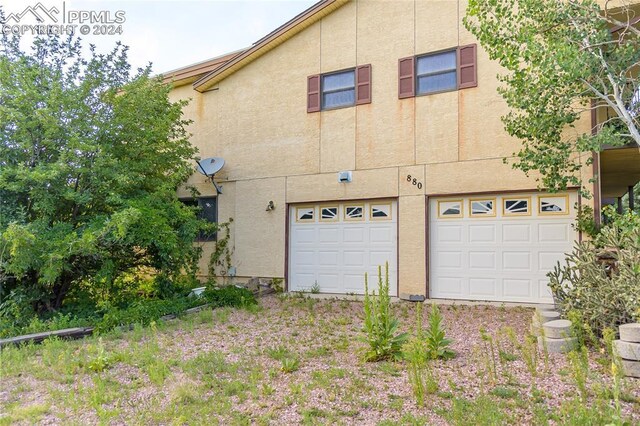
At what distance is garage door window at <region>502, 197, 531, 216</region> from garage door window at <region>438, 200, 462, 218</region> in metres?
0.87

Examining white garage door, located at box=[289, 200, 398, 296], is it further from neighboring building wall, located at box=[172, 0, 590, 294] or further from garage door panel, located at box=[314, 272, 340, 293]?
neighboring building wall, located at box=[172, 0, 590, 294]

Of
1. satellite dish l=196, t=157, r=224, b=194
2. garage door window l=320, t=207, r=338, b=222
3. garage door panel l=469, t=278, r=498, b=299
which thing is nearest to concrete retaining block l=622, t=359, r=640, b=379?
garage door panel l=469, t=278, r=498, b=299

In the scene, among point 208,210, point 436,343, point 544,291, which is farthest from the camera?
point 208,210

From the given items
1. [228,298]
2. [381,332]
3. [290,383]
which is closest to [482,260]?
[381,332]

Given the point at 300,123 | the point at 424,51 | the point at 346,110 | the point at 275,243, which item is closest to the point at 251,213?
the point at 275,243

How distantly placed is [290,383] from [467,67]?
7464 millimetres

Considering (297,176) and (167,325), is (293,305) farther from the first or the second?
(297,176)

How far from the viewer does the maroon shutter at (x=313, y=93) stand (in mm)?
10594

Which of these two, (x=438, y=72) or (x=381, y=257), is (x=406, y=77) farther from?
(x=381, y=257)

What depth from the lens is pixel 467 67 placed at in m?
9.00

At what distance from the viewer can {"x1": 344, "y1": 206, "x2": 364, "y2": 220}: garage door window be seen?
1011cm

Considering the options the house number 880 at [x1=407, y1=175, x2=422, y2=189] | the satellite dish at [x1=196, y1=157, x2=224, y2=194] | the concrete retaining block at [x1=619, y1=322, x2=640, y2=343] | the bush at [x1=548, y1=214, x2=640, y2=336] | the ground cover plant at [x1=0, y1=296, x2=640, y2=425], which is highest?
the satellite dish at [x1=196, y1=157, x2=224, y2=194]

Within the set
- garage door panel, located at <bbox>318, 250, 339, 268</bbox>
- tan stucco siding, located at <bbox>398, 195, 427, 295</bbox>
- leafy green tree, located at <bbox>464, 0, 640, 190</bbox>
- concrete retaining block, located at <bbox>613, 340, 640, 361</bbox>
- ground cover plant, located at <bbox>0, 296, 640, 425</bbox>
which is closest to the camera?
ground cover plant, located at <bbox>0, 296, 640, 425</bbox>

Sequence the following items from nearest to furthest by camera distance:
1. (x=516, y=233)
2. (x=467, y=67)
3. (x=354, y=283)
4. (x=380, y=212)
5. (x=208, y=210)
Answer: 1. (x=516, y=233)
2. (x=467, y=67)
3. (x=380, y=212)
4. (x=354, y=283)
5. (x=208, y=210)
